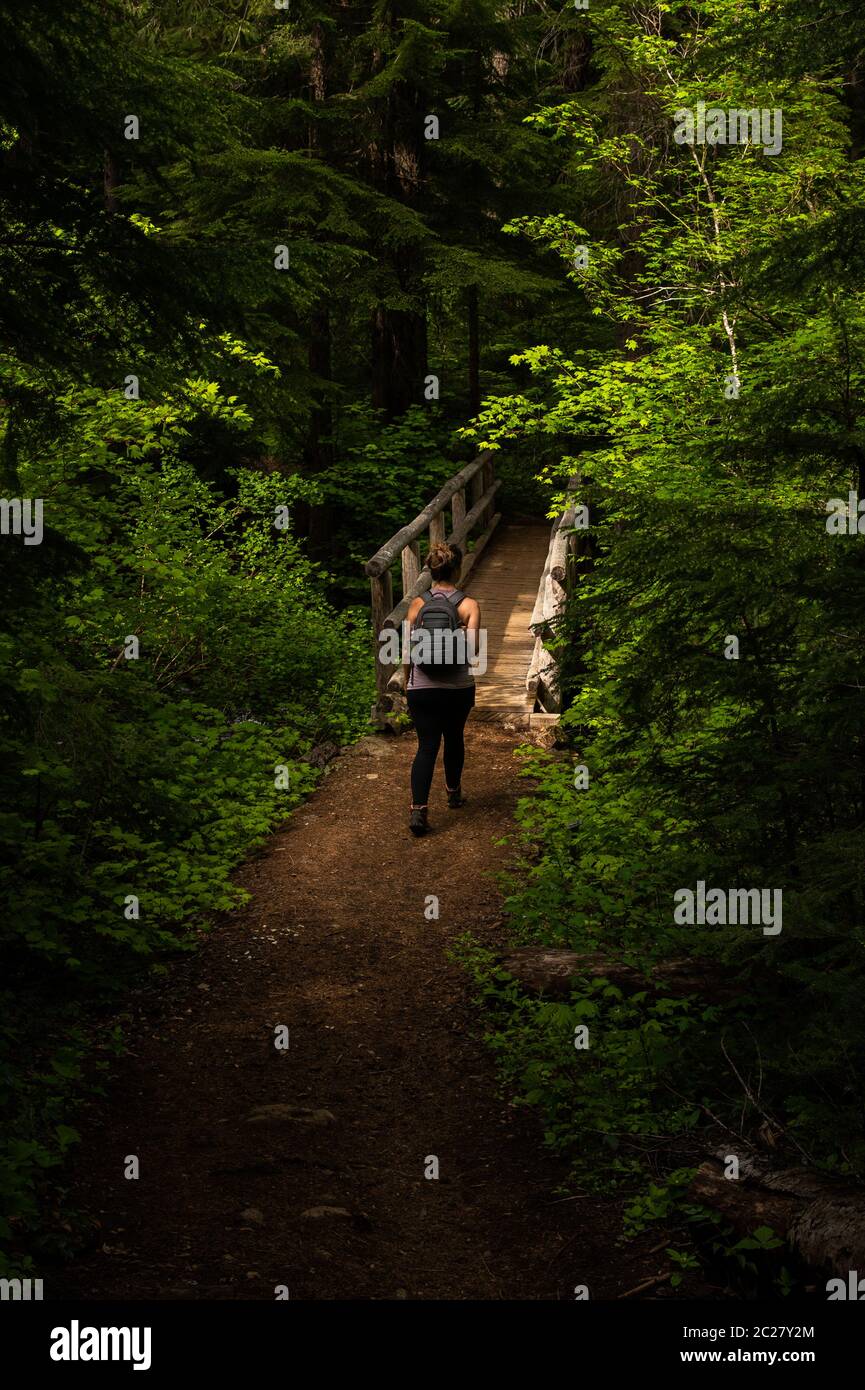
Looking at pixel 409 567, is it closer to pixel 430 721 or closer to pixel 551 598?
pixel 551 598

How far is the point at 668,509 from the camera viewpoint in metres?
4.51

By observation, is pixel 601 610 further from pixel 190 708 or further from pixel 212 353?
pixel 190 708

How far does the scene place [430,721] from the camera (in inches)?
328

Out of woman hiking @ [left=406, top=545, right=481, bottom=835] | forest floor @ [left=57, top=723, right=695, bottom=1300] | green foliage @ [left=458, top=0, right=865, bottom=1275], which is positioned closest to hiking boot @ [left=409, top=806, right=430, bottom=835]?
woman hiking @ [left=406, top=545, right=481, bottom=835]

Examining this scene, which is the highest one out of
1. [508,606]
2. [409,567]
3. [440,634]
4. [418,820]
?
[409,567]

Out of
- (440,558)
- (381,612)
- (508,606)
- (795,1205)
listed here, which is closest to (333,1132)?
(795,1205)

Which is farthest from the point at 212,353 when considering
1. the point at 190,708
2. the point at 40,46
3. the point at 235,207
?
the point at 235,207

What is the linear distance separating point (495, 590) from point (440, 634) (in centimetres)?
646

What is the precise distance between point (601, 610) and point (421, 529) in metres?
7.79

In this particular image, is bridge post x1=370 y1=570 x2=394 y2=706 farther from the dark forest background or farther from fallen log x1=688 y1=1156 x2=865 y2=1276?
fallen log x1=688 y1=1156 x2=865 y2=1276

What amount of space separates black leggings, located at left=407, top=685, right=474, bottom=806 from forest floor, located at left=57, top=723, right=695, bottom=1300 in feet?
2.02

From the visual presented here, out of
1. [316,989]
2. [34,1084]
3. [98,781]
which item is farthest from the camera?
[98,781]

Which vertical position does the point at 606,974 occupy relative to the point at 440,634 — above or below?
below

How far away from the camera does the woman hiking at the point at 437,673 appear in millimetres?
8172
